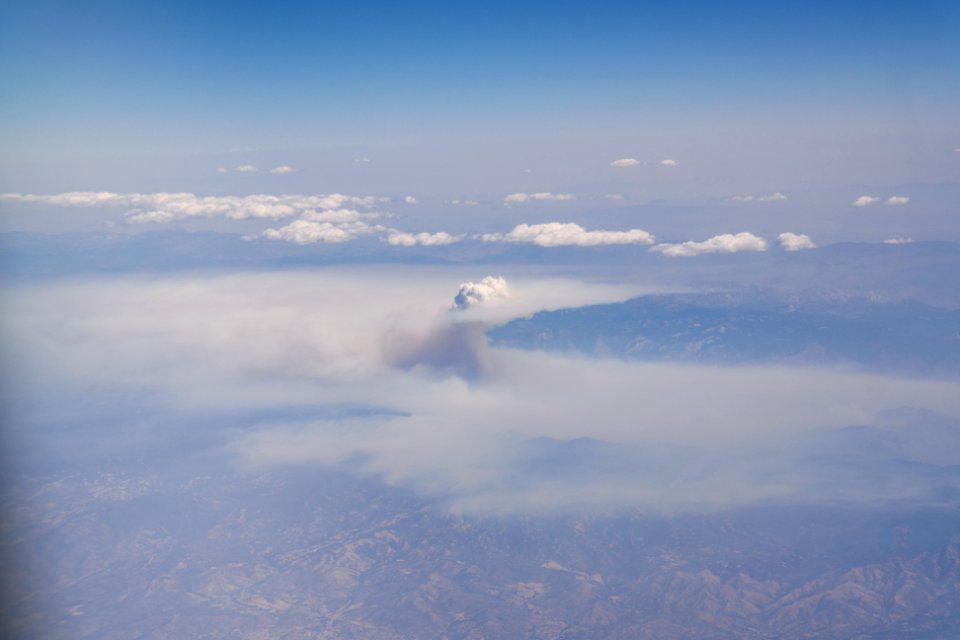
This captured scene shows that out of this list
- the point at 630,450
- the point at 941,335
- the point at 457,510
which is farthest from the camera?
the point at 941,335

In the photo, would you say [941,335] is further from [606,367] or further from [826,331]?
[606,367]

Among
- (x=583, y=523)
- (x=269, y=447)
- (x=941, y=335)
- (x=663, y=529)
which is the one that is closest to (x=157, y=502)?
(x=269, y=447)

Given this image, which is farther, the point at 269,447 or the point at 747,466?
the point at 269,447

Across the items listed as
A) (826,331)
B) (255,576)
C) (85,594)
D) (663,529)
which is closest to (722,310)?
(826,331)

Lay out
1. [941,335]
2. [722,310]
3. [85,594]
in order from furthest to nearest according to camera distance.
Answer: [722,310] → [941,335] → [85,594]

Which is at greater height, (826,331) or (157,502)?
(826,331)

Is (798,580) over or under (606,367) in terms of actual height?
under

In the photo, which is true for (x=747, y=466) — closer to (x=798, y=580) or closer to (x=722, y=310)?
(x=798, y=580)

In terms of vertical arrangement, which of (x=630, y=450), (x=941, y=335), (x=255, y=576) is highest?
(x=941, y=335)

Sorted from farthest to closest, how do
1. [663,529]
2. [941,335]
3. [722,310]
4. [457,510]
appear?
[722,310] → [941,335] → [457,510] → [663,529]
